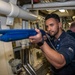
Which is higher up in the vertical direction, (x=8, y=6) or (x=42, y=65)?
(x=8, y=6)

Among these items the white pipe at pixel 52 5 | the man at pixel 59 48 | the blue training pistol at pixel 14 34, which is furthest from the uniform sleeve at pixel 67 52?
the white pipe at pixel 52 5

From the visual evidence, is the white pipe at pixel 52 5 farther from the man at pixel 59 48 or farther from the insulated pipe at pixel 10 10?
the man at pixel 59 48

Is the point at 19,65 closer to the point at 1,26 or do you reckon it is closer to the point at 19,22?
the point at 1,26

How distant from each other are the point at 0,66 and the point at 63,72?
931 millimetres

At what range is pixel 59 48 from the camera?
1805mm

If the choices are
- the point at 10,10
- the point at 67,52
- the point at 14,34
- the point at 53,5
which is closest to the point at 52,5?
the point at 53,5

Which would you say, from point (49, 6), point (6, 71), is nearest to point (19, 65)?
point (6, 71)

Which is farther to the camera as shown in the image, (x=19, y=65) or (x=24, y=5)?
(x=24, y=5)

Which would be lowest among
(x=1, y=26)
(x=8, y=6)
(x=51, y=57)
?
(x=51, y=57)

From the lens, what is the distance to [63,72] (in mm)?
2090

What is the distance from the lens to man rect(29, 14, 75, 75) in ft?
4.33

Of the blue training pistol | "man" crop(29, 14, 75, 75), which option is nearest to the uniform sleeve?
"man" crop(29, 14, 75, 75)

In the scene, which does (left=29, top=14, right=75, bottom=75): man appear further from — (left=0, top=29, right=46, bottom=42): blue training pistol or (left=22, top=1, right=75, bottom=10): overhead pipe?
(left=22, top=1, right=75, bottom=10): overhead pipe

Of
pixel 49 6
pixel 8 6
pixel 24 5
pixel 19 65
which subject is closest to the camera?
pixel 8 6
